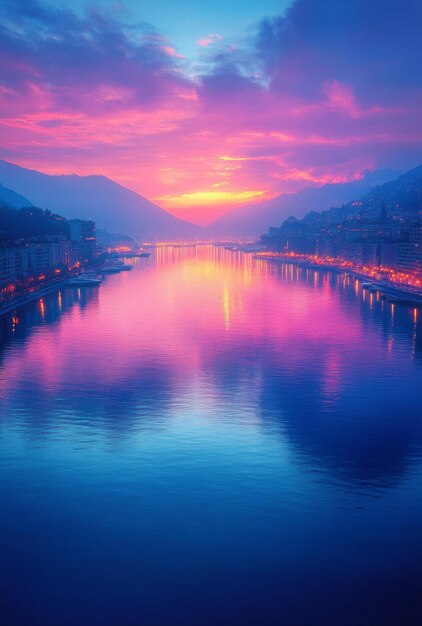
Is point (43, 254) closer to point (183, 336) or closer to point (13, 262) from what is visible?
point (13, 262)

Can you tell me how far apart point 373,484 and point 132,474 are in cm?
626

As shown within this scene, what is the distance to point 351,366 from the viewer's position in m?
25.9

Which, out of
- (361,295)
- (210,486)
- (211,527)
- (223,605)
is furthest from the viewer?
(361,295)

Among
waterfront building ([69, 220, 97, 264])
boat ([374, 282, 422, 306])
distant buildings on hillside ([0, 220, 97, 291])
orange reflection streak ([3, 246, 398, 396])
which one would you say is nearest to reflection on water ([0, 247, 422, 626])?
orange reflection streak ([3, 246, 398, 396])

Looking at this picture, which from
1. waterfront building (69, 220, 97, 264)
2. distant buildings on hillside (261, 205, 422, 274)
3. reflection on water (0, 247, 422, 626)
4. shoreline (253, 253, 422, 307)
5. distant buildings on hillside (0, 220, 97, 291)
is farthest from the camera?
waterfront building (69, 220, 97, 264)

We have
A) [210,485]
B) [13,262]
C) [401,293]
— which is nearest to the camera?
[210,485]

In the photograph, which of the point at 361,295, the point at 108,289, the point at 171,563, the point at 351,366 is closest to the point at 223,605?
the point at 171,563

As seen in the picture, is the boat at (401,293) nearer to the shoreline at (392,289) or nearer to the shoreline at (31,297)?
the shoreline at (392,289)

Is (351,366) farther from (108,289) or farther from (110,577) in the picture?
(108,289)

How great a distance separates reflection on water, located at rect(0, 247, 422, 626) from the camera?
950cm

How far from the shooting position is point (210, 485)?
13.3 meters

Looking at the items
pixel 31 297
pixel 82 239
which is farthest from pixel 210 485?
pixel 82 239

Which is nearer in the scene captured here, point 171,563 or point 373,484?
point 171,563

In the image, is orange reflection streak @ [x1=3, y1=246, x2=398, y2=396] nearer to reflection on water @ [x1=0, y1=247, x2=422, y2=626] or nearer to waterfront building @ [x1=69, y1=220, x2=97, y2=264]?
reflection on water @ [x1=0, y1=247, x2=422, y2=626]
